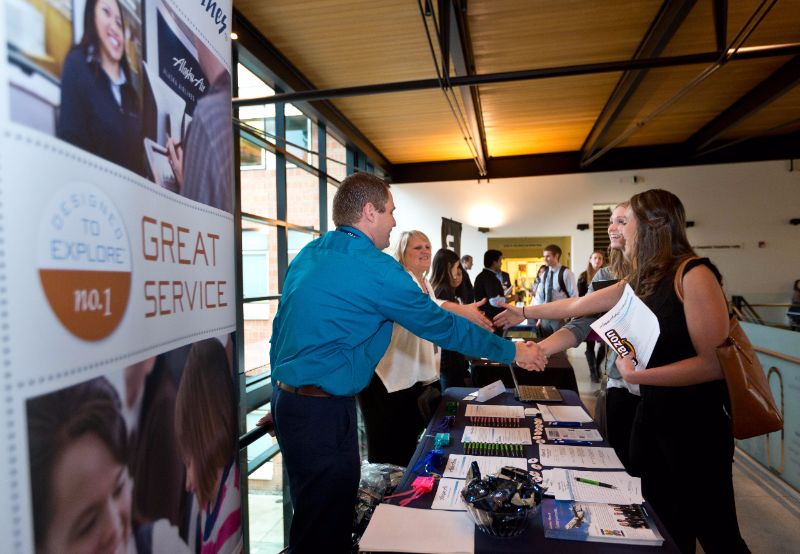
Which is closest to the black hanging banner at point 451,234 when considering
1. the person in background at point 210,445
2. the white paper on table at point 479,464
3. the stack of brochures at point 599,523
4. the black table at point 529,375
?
the black table at point 529,375

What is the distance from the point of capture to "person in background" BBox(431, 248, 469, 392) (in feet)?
12.9

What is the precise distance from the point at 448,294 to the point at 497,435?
2291mm

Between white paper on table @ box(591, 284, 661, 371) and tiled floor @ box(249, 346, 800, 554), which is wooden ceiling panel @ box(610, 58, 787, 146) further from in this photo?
white paper on table @ box(591, 284, 661, 371)

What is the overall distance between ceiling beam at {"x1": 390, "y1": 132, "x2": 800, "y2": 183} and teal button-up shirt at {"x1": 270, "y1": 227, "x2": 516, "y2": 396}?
7.99 m

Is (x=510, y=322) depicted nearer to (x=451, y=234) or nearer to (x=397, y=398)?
(x=397, y=398)

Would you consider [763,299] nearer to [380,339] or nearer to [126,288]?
[380,339]

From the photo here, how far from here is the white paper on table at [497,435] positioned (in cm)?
179

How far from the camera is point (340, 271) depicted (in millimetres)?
1652

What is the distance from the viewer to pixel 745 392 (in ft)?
4.83

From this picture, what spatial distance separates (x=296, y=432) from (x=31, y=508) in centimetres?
105

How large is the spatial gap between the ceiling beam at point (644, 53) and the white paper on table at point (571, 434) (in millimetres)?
3499

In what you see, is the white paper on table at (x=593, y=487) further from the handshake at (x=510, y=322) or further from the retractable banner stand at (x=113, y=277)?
the retractable banner stand at (x=113, y=277)

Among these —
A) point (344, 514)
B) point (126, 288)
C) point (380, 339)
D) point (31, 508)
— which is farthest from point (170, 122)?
point (344, 514)

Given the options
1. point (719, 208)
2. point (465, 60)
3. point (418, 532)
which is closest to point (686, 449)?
point (418, 532)
